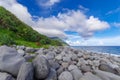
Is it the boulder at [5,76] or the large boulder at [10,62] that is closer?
the boulder at [5,76]

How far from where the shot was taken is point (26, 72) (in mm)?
6621

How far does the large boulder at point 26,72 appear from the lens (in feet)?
21.4

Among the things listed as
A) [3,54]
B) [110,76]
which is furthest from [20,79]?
[110,76]

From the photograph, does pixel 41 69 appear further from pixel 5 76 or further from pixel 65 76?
pixel 5 76

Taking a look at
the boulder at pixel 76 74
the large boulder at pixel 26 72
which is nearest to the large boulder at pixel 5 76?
the large boulder at pixel 26 72

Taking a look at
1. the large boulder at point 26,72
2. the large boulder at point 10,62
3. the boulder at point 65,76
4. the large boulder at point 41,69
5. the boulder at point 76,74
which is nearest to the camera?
the large boulder at point 26,72

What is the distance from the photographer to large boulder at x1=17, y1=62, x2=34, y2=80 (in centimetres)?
651

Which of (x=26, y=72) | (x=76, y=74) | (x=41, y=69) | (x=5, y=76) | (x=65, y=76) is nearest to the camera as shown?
(x=5, y=76)

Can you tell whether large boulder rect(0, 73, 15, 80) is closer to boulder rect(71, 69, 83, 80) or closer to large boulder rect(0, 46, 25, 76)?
large boulder rect(0, 46, 25, 76)

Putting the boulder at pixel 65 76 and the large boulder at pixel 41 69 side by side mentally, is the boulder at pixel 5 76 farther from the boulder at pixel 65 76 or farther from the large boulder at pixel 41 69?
the boulder at pixel 65 76

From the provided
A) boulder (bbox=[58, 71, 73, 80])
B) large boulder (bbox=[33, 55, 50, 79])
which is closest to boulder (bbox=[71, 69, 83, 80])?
boulder (bbox=[58, 71, 73, 80])

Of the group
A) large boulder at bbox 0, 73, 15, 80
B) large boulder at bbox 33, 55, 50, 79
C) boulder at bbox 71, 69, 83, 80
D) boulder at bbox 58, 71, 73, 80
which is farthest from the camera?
boulder at bbox 71, 69, 83, 80

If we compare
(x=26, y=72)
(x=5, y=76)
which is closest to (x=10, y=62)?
(x=5, y=76)

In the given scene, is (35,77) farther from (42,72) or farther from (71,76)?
(71,76)
